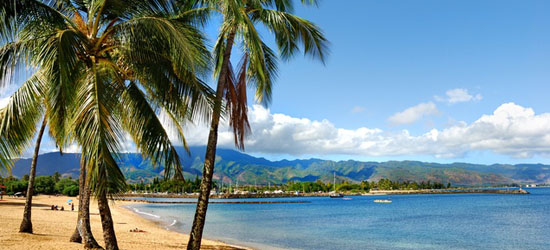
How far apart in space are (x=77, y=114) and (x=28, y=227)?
505 inches

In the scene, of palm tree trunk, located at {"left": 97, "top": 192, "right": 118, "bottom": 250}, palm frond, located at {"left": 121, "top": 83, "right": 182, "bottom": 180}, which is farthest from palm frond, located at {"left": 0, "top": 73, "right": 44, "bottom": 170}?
palm tree trunk, located at {"left": 97, "top": 192, "right": 118, "bottom": 250}

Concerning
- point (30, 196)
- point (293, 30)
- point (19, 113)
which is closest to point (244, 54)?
point (293, 30)

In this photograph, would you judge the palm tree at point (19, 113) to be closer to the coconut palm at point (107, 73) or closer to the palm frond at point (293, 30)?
the coconut palm at point (107, 73)

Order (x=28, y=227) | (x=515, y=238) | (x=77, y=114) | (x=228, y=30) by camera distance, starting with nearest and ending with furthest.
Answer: (x=77, y=114), (x=228, y=30), (x=28, y=227), (x=515, y=238)

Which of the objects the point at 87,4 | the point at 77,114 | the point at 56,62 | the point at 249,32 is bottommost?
the point at 77,114

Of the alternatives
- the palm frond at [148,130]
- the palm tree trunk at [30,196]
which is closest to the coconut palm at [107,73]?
the palm frond at [148,130]

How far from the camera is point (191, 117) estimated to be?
387 inches

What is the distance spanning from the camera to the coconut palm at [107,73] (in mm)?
7438

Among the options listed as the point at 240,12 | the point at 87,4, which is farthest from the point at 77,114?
the point at 240,12

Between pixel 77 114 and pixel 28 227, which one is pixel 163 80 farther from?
pixel 28 227

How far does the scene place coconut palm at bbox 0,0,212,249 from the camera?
24.4 ft

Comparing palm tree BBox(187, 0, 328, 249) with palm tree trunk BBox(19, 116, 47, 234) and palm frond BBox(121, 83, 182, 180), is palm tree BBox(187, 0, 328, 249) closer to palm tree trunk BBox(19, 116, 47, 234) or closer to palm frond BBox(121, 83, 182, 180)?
palm frond BBox(121, 83, 182, 180)

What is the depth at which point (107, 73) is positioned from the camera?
9.77 meters

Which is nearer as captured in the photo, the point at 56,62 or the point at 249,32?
the point at 56,62
